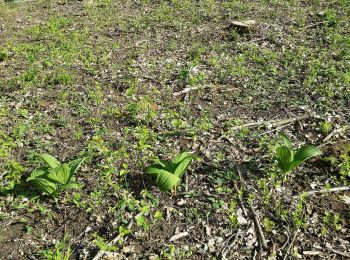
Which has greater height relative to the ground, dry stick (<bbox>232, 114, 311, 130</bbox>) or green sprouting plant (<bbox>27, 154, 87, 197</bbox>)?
green sprouting plant (<bbox>27, 154, 87, 197</bbox>)

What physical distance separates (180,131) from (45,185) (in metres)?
2.41

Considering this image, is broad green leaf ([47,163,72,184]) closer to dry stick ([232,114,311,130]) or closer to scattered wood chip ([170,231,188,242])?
scattered wood chip ([170,231,188,242])

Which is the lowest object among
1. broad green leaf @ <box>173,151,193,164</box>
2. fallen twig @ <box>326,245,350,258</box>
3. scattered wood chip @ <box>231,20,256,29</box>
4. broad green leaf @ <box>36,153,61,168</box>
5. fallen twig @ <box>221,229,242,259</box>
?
fallen twig @ <box>326,245,350,258</box>

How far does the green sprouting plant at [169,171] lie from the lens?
462 cm

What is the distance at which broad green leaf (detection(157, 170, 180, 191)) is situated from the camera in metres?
4.61

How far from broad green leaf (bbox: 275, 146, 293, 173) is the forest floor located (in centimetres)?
27

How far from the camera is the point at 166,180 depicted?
4625mm

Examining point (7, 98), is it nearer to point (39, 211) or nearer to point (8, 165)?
point (8, 165)

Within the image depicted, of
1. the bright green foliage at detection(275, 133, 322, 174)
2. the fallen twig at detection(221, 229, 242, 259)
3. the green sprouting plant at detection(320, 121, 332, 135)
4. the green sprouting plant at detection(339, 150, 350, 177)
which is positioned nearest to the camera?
the fallen twig at detection(221, 229, 242, 259)

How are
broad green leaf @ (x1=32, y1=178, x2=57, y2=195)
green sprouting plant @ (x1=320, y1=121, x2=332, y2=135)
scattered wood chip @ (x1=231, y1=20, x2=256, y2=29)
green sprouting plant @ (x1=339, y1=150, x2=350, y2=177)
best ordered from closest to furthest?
broad green leaf @ (x1=32, y1=178, x2=57, y2=195), green sprouting plant @ (x1=339, y1=150, x2=350, y2=177), green sprouting plant @ (x1=320, y1=121, x2=332, y2=135), scattered wood chip @ (x1=231, y1=20, x2=256, y2=29)

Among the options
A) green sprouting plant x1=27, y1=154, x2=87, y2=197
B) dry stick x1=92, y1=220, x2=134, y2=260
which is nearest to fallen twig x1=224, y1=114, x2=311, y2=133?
dry stick x1=92, y1=220, x2=134, y2=260

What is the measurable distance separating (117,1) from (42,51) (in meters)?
4.84

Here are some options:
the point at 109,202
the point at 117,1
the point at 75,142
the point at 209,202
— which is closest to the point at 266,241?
the point at 209,202

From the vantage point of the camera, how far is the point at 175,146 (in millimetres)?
5734
